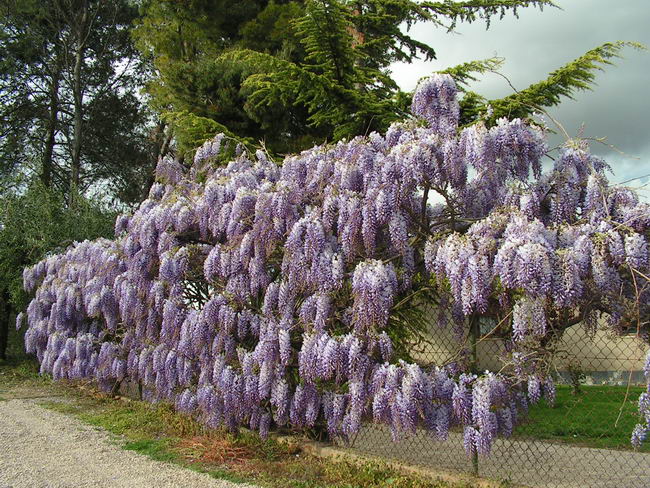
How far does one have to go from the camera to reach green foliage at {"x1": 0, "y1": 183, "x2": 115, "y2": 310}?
38.3 feet

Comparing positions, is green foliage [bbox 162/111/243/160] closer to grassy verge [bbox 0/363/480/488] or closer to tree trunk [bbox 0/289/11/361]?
grassy verge [bbox 0/363/480/488]

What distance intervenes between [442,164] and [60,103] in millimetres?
19495

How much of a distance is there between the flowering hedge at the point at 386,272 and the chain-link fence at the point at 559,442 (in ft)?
0.85

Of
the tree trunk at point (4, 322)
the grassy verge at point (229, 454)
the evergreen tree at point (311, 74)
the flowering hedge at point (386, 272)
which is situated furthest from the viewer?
the tree trunk at point (4, 322)

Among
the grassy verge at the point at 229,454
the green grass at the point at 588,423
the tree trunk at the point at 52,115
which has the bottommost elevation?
the grassy verge at the point at 229,454

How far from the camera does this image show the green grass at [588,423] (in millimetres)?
6766

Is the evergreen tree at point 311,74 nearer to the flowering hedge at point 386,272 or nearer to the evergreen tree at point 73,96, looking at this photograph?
the flowering hedge at point 386,272

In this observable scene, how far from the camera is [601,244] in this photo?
3611 mm

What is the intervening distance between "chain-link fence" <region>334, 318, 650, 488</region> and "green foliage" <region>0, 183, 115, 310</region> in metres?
8.35

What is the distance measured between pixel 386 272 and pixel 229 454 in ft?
7.94

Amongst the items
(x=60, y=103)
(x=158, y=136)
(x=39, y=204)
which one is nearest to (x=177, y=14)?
(x=39, y=204)

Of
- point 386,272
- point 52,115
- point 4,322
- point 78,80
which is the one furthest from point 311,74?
point 52,115

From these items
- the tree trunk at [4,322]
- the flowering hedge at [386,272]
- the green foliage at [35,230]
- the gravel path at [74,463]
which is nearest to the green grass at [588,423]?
the flowering hedge at [386,272]

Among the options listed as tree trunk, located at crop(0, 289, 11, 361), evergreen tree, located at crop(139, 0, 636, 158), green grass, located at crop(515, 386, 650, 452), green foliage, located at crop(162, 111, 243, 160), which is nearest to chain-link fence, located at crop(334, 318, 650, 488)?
green grass, located at crop(515, 386, 650, 452)
